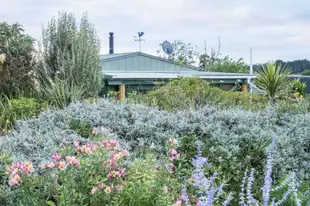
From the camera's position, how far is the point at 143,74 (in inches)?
405

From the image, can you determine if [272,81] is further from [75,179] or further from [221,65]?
[75,179]

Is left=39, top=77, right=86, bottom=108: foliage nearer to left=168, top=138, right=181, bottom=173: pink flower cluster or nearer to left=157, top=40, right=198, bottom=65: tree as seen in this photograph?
left=168, top=138, right=181, bottom=173: pink flower cluster

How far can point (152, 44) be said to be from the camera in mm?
16344

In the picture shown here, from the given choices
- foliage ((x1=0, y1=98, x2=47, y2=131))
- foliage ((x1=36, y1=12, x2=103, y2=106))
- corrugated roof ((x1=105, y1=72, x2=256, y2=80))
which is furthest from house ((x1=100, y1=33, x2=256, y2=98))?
foliage ((x1=0, y1=98, x2=47, y2=131))

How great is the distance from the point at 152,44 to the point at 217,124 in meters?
13.0

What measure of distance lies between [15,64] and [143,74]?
3.63m

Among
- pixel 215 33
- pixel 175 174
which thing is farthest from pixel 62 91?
pixel 215 33

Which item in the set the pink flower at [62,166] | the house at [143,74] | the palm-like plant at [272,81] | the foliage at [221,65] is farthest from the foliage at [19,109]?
the foliage at [221,65]

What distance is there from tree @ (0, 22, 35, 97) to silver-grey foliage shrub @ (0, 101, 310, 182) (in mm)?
4113

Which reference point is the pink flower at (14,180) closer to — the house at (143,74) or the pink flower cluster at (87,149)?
the pink flower cluster at (87,149)

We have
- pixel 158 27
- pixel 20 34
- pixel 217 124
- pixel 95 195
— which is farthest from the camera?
pixel 158 27

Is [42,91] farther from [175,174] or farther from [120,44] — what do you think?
[120,44]

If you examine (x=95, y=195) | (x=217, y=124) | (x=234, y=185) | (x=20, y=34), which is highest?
(x=20, y=34)

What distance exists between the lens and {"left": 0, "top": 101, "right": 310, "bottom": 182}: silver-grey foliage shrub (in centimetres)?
329
